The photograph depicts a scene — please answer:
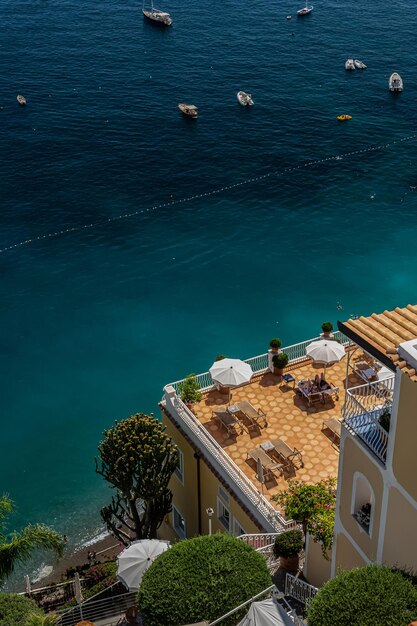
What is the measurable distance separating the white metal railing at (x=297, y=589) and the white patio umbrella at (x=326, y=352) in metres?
11.7

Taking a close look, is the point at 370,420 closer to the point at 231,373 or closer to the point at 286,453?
the point at 286,453

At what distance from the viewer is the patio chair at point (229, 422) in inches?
1308

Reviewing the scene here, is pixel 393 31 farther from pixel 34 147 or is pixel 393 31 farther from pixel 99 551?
pixel 99 551

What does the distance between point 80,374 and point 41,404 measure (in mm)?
3508

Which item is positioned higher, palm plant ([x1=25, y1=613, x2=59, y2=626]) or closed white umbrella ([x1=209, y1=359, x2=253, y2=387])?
closed white umbrella ([x1=209, y1=359, x2=253, y2=387])

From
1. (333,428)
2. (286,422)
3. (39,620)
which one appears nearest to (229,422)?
(286,422)

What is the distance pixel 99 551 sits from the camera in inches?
1591

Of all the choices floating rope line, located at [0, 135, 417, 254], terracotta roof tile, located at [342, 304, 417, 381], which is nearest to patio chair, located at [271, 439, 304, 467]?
terracotta roof tile, located at [342, 304, 417, 381]

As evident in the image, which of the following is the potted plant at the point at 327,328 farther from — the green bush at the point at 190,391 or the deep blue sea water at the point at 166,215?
the deep blue sea water at the point at 166,215

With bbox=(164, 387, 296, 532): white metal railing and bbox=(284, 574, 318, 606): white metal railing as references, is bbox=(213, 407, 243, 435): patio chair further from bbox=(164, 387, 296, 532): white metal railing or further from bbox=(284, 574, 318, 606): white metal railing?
bbox=(284, 574, 318, 606): white metal railing

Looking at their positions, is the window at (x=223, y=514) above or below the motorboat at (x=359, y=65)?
below

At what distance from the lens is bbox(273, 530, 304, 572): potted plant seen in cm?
2620

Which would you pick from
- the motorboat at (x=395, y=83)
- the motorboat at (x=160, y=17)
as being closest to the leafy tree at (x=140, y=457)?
the motorboat at (x=395, y=83)

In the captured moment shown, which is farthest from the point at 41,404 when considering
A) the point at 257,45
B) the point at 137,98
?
the point at 257,45
